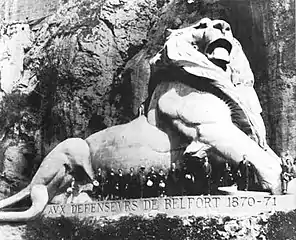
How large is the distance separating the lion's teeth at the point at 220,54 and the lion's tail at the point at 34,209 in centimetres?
328

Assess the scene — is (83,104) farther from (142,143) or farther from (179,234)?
(179,234)

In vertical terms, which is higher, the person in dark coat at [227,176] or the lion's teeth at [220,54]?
the lion's teeth at [220,54]

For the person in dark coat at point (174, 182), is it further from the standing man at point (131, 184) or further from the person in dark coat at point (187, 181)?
the standing man at point (131, 184)

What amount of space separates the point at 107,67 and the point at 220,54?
16.4ft

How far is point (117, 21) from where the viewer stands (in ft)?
60.4

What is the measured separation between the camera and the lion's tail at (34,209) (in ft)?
44.4

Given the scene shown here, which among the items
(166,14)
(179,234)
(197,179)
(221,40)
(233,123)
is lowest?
(179,234)

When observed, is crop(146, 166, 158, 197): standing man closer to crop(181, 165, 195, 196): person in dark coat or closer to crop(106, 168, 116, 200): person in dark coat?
crop(181, 165, 195, 196): person in dark coat

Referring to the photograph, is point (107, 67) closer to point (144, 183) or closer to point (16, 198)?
point (16, 198)

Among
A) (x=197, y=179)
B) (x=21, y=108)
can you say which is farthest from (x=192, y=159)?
(x=21, y=108)

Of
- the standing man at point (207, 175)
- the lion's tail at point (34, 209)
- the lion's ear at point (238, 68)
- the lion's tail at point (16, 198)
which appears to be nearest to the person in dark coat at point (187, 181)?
the standing man at point (207, 175)

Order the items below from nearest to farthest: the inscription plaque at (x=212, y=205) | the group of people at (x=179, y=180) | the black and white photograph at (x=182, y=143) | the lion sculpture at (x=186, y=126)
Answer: the inscription plaque at (x=212, y=205), the black and white photograph at (x=182, y=143), the group of people at (x=179, y=180), the lion sculpture at (x=186, y=126)

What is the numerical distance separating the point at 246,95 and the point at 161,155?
1.57m

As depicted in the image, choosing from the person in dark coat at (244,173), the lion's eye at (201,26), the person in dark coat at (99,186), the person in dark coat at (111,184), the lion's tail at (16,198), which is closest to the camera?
the person in dark coat at (244,173)
